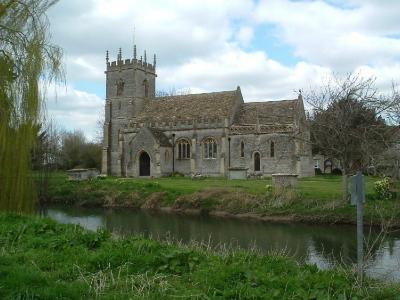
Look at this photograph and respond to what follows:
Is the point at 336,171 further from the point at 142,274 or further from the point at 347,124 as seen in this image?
the point at 142,274

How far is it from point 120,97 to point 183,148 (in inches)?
403

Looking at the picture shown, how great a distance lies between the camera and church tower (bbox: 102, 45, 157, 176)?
48.8 m

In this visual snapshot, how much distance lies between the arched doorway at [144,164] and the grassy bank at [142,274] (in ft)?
116

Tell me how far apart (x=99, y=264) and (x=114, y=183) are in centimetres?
→ 2649

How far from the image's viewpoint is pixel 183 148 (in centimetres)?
4438

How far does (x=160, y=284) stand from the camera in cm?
603

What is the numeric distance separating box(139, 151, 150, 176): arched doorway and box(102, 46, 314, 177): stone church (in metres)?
0.09

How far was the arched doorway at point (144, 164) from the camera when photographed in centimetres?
4450

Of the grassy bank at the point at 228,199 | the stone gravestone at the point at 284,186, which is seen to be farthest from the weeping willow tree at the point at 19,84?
the stone gravestone at the point at 284,186

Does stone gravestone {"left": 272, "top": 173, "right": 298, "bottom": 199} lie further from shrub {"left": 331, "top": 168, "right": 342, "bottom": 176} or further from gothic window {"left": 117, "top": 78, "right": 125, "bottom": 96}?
gothic window {"left": 117, "top": 78, "right": 125, "bottom": 96}

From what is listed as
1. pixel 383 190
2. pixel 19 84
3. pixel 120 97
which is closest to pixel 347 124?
pixel 383 190

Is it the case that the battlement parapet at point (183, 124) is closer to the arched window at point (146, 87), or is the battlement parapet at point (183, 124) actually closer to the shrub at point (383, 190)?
the arched window at point (146, 87)

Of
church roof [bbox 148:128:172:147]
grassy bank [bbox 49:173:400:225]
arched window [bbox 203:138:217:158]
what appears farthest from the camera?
church roof [bbox 148:128:172:147]

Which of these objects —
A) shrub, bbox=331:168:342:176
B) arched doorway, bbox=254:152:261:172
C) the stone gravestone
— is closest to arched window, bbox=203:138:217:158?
arched doorway, bbox=254:152:261:172
